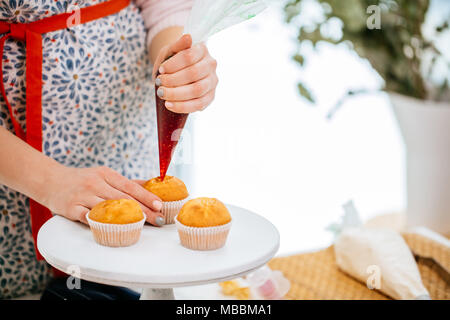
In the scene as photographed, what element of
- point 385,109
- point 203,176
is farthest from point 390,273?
point 385,109

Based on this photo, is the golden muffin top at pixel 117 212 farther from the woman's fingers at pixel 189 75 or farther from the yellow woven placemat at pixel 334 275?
the yellow woven placemat at pixel 334 275

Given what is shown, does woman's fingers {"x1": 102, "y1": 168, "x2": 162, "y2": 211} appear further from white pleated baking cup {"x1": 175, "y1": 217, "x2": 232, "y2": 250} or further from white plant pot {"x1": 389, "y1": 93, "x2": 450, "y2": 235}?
white plant pot {"x1": 389, "y1": 93, "x2": 450, "y2": 235}

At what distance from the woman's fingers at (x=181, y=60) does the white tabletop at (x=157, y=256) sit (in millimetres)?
225

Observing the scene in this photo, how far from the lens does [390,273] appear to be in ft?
2.93

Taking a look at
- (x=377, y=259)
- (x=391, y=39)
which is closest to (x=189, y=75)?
(x=377, y=259)

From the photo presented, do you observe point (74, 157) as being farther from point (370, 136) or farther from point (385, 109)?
point (385, 109)

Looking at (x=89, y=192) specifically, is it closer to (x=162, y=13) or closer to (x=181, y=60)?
(x=181, y=60)

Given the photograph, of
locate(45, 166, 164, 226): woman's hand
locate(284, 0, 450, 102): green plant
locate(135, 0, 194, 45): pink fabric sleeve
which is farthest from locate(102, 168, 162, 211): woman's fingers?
locate(284, 0, 450, 102): green plant

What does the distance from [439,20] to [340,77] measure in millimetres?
423

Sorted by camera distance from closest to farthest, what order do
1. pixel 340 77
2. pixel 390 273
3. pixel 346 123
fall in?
pixel 390 273
pixel 340 77
pixel 346 123

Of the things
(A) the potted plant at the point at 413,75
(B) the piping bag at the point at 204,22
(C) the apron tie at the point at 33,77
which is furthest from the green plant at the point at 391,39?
(B) the piping bag at the point at 204,22

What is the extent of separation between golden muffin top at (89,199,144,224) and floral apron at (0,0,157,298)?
0.78 feet

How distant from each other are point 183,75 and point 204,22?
3.0 inches

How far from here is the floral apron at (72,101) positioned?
0.84 m
